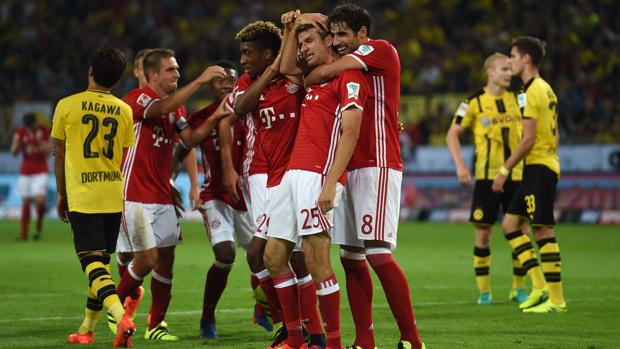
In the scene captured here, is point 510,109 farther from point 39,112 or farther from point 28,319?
point 39,112

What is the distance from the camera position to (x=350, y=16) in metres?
6.73

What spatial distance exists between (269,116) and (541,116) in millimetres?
3564

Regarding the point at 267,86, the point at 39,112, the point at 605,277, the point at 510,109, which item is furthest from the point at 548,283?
the point at 39,112

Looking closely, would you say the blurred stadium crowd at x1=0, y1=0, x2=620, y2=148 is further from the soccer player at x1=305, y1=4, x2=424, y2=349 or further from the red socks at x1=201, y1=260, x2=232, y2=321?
the soccer player at x1=305, y1=4, x2=424, y2=349

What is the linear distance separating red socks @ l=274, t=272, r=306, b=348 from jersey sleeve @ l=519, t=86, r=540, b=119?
3.81m

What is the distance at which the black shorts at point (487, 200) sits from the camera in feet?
35.7

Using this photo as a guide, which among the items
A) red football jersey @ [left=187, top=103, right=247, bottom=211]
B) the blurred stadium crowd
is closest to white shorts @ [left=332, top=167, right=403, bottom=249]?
red football jersey @ [left=187, top=103, right=247, bottom=211]

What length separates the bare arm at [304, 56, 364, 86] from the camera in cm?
659

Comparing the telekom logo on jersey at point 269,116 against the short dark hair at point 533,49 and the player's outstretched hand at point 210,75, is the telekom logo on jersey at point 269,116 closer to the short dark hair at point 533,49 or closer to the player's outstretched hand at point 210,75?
the player's outstretched hand at point 210,75

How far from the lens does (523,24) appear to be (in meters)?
26.0

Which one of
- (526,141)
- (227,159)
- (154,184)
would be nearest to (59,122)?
(154,184)

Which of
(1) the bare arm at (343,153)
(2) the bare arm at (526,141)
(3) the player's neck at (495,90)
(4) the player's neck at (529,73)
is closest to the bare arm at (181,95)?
(1) the bare arm at (343,153)

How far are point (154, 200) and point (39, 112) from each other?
66.9 feet

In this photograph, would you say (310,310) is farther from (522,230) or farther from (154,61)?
(522,230)
